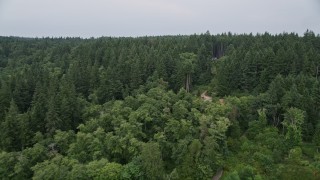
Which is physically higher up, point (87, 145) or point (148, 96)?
point (148, 96)

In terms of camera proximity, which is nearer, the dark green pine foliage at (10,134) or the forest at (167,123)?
the forest at (167,123)

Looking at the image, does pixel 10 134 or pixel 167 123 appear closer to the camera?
pixel 167 123

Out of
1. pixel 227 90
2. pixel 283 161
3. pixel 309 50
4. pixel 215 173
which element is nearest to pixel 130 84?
pixel 227 90

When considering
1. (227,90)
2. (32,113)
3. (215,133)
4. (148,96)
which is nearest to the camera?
(215,133)

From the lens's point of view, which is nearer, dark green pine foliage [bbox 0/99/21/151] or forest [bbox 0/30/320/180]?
forest [bbox 0/30/320/180]

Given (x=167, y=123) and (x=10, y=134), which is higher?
(x=167, y=123)

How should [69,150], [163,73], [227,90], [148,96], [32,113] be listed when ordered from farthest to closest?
1. [163,73]
2. [227,90]
3. [148,96]
4. [32,113]
5. [69,150]

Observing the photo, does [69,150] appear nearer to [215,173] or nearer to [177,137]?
[177,137]

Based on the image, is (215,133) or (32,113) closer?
(215,133)
